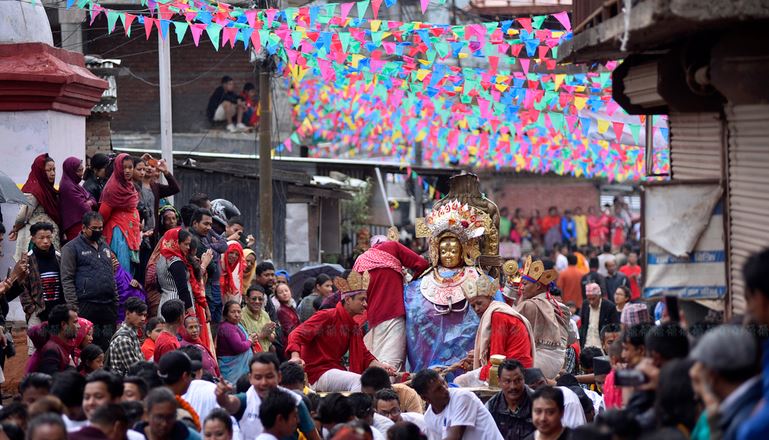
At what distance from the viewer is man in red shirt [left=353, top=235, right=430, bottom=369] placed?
15.6m

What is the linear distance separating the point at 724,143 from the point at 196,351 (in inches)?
178

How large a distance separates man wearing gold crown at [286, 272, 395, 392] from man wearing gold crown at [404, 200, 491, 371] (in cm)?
128

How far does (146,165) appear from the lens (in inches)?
623

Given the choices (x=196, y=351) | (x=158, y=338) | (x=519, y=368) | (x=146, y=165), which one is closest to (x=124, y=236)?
(x=146, y=165)

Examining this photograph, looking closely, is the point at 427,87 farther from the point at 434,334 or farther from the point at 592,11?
the point at 592,11

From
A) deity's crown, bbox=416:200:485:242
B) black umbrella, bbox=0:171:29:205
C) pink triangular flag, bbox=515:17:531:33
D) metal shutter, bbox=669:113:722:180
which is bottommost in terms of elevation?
deity's crown, bbox=416:200:485:242

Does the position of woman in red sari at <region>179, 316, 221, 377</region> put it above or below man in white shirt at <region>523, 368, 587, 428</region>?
above

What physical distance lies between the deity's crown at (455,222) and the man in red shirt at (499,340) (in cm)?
182

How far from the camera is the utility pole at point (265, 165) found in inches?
856

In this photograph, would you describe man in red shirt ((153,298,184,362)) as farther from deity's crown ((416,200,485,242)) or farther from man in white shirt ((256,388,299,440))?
deity's crown ((416,200,485,242))

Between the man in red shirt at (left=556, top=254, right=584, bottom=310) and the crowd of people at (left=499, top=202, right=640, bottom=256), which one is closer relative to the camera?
the man in red shirt at (left=556, top=254, right=584, bottom=310)

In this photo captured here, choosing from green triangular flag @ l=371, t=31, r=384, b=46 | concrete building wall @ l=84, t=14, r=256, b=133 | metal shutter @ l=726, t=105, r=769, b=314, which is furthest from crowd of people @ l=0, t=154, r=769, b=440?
concrete building wall @ l=84, t=14, r=256, b=133

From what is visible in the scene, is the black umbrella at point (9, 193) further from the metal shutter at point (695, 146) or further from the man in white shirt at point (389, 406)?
the metal shutter at point (695, 146)

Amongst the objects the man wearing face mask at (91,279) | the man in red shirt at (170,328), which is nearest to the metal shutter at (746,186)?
the man in red shirt at (170,328)
